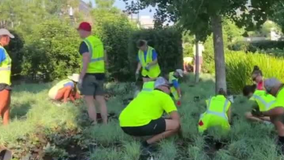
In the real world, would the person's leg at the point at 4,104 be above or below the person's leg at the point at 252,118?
above

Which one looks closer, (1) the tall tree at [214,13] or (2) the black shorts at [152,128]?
(1) the tall tree at [214,13]

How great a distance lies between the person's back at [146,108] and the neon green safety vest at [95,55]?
1.85 m

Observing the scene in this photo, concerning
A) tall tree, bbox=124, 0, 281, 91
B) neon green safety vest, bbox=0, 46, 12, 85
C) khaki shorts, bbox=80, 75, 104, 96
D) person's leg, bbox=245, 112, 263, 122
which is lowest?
person's leg, bbox=245, 112, 263, 122

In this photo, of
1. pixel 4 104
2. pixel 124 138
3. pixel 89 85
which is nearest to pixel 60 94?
pixel 4 104

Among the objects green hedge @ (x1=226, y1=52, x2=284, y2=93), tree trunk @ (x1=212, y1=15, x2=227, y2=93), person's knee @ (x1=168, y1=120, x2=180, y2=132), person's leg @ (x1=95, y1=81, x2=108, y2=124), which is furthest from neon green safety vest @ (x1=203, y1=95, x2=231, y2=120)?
green hedge @ (x1=226, y1=52, x2=284, y2=93)

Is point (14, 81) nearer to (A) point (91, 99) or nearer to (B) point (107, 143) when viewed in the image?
(A) point (91, 99)

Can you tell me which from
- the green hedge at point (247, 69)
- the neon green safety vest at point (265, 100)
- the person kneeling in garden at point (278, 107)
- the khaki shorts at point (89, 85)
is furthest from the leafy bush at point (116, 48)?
the person kneeling in garden at point (278, 107)

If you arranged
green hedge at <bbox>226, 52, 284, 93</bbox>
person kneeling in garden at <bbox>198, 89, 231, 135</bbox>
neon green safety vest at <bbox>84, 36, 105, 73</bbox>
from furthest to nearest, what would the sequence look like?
green hedge at <bbox>226, 52, 284, 93</bbox>, neon green safety vest at <bbox>84, 36, 105, 73</bbox>, person kneeling in garden at <bbox>198, 89, 231, 135</bbox>

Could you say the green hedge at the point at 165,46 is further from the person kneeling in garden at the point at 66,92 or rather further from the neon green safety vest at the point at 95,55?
the neon green safety vest at the point at 95,55

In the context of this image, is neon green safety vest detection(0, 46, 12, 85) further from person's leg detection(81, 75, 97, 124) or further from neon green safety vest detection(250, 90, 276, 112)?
neon green safety vest detection(250, 90, 276, 112)

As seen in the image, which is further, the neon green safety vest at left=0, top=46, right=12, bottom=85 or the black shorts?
the neon green safety vest at left=0, top=46, right=12, bottom=85

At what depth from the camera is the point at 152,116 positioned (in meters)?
5.73

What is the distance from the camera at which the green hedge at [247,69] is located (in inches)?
460

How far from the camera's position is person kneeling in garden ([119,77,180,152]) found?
221 inches
